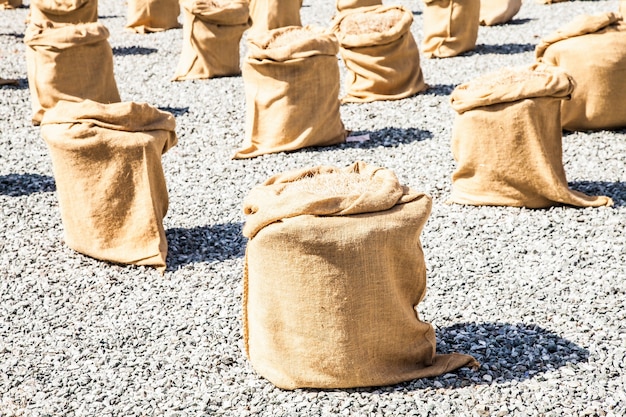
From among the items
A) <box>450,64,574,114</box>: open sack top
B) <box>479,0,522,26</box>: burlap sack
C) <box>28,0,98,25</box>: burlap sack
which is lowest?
<box>479,0,522,26</box>: burlap sack

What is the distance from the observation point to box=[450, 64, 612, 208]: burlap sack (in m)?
5.42

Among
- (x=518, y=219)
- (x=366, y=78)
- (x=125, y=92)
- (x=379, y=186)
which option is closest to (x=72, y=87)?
(x=125, y=92)

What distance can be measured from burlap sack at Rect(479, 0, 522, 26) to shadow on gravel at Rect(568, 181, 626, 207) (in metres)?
5.86

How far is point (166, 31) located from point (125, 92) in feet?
10.3

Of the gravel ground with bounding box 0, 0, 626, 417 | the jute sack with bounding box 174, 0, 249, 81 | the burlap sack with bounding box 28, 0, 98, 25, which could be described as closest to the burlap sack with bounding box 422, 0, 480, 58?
the jute sack with bounding box 174, 0, 249, 81

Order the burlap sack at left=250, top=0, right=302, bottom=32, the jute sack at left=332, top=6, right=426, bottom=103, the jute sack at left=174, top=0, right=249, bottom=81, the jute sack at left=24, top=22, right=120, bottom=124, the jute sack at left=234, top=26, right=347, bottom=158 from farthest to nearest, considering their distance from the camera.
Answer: the burlap sack at left=250, top=0, right=302, bottom=32 → the jute sack at left=174, top=0, right=249, bottom=81 → the jute sack at left=332, top=6, right=426, bottom=103 → the jute sack at left=24, top=22, right=120, bottom=124 → the jute sack at left=234, top=26, right=347, bottom=158

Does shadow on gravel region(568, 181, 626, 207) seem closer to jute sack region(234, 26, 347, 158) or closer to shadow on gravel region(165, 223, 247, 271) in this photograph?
jute sack region(234, 26, 347, 158)

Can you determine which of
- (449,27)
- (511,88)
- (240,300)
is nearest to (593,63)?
(511,88)

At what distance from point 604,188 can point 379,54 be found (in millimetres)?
2747

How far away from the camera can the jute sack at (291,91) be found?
6645 millimetres

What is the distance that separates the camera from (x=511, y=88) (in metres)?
5.40

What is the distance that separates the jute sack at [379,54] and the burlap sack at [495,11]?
3616mm

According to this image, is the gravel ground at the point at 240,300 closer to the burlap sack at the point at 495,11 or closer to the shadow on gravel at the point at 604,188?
the shadow on gravel at the point at 604,188

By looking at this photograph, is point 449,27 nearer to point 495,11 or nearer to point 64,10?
point 495,11
